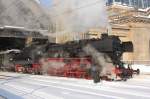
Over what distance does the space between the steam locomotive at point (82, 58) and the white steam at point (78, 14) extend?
1.22 m

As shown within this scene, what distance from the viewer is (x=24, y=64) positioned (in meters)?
40.4

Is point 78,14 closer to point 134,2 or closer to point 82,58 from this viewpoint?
point 82,58

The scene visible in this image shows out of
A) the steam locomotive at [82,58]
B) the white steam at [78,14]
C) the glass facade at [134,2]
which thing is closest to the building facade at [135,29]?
the glass facade at [134,2]

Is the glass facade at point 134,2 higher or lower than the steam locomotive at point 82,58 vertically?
higher

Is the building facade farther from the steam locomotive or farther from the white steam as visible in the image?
the white steam

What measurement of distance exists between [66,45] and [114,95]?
14.6 m

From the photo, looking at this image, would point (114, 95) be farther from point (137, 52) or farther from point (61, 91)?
point (137, 52)

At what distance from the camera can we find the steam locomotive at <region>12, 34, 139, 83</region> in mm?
27000

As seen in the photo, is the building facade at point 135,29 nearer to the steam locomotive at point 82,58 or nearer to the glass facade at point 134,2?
the glass facade at point 134,2

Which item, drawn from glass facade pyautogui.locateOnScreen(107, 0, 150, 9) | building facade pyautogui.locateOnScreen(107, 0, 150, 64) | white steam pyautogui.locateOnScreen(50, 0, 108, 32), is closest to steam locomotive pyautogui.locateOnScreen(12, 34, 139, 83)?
white steam pyautogui.locateOnScreen(50, 0, 108, 32)

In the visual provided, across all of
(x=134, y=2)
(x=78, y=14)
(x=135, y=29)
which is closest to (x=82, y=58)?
(x=78, y=14)

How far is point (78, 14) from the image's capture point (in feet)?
92.2

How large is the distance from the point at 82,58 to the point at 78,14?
3490 millimetres

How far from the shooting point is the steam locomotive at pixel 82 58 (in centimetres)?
2700
